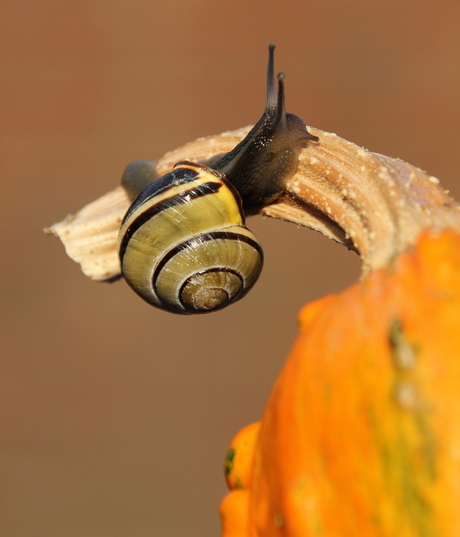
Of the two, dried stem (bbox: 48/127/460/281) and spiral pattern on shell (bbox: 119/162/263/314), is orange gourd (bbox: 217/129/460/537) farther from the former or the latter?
spiral pattern on shell (bbox: 119/162/263/314)

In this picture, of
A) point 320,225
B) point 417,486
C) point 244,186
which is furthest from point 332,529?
point 244,186

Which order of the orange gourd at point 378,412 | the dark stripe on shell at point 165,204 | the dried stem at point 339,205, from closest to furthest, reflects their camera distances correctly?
the orange gourd at point 378,412
the dried stem at point 339,205
the dark stripe on shell at point 165,204

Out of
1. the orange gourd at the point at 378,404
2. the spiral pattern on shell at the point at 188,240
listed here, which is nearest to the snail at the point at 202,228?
the spiral pattern on shell at the point at 188,240

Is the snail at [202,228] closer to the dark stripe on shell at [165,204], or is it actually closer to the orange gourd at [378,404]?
the dark stripe on shell at [165,204]

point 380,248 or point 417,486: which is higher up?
point 380,248

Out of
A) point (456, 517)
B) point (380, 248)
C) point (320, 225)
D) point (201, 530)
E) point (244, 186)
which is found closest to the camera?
point (456, 517)

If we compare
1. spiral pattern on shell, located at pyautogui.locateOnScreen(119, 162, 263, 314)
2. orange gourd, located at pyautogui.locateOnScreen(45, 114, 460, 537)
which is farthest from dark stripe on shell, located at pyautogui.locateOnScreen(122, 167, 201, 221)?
orange gourd, located at pyautogui.locateOnScreen(45, 114, 460, 537)

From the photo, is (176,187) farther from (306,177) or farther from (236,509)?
(236,509)

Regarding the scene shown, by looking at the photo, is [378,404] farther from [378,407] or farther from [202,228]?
[202,228]
